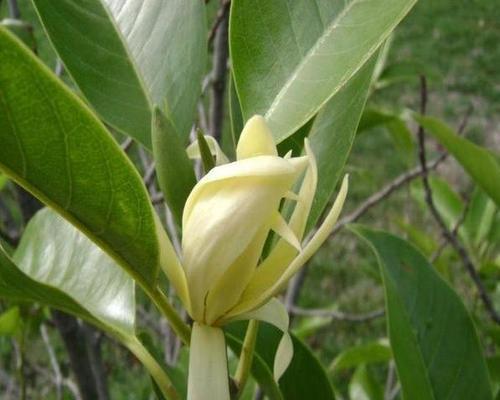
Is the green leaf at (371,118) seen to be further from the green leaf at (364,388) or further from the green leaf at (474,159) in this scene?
the green leaf at (364,388)

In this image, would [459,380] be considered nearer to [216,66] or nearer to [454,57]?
[216,66]

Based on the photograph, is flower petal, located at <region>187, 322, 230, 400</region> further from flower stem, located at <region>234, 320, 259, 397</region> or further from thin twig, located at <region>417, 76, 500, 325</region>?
thin twig, located at <region>417, 76, 500, 325</region>

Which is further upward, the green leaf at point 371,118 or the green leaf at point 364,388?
the green leaf at point 371,118

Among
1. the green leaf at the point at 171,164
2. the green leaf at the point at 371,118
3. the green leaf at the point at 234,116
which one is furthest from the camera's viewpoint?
the green leaf at the point at 371,118

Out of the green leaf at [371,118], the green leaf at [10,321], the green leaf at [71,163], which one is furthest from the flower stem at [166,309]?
the green leaf at [371,118]

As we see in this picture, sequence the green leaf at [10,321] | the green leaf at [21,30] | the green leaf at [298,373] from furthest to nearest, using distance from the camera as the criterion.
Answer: the green leaf at [10,321], the green leaf at [21,30], the green leaf at [298,373]

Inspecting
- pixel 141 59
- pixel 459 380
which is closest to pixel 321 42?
pixel 141 59
